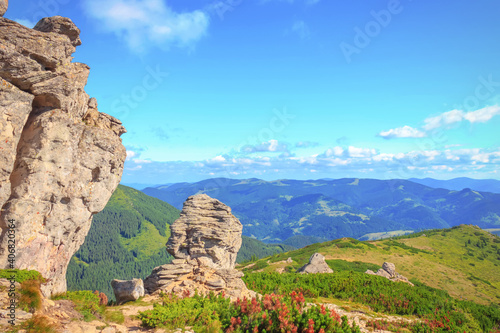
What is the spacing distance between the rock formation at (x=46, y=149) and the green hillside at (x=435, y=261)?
4636 cm

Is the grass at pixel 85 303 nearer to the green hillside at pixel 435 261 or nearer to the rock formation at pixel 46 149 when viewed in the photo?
the rock formation at pixel 46 149

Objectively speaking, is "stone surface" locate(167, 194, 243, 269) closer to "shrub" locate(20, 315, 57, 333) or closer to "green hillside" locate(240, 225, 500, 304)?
"shrub" locate(20, 315, 57, 333)

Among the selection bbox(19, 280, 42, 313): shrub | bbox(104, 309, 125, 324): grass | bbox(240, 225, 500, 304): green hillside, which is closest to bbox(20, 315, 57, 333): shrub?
bbox(19, 280, 42, 313): shrub

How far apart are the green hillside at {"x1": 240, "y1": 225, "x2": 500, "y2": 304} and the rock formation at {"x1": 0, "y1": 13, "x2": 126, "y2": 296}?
46.4 meters

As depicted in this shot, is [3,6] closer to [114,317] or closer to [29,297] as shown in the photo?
[29,297]

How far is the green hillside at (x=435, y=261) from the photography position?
76.2 m

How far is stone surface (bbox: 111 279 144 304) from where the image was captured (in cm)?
2354

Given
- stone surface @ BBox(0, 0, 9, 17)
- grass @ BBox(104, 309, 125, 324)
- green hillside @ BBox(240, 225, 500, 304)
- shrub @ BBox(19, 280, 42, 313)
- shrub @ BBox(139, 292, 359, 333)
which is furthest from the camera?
green hillside @ BBox(240, 225, 500, 304)

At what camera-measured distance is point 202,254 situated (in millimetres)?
33531

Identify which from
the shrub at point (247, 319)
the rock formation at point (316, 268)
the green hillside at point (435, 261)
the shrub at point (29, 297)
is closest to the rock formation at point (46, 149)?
the shrub at point (29, 297)

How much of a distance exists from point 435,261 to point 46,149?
383ft

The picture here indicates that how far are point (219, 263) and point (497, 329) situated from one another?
29358mm

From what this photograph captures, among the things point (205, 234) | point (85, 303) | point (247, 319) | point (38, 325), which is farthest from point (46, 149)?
point (205, 234)

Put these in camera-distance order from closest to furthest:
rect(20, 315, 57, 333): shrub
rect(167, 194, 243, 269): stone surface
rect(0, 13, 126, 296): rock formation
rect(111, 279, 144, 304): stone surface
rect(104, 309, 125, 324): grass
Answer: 1. rect(20, 315, 57, 333): shrub
2. rect(0, 13, 126, 296): rock formation
3. rect(104, 309, 125, 324): grass
4. rect(111, 279, 144, 304): stone surface
5. rect(167, 194, 243, 269): stone surface
